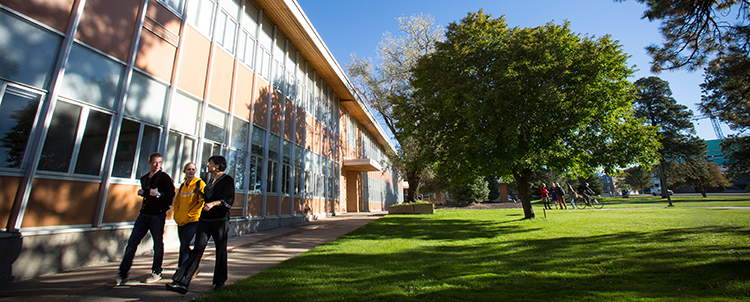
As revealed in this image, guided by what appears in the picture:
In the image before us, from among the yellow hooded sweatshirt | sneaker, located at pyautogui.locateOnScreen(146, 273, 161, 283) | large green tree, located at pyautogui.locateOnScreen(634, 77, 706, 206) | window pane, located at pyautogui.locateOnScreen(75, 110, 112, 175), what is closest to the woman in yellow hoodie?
the yellow hooded sweatshirt

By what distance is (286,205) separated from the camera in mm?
15734

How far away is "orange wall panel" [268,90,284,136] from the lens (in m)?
14.6

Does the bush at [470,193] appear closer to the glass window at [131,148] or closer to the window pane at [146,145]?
the window pane at [146,145]

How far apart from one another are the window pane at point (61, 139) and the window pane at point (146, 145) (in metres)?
1.53

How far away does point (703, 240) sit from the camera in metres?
6.69

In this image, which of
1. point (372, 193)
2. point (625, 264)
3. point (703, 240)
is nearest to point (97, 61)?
point (625, 264)

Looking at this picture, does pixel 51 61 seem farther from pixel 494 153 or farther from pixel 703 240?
pixel 703 240

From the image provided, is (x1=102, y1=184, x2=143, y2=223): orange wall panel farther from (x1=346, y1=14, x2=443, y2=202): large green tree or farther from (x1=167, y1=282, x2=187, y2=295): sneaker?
(x1=346, y1=14, x2=443, y2=202): large green tree

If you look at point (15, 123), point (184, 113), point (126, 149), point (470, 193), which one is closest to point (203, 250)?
point (15, 123)

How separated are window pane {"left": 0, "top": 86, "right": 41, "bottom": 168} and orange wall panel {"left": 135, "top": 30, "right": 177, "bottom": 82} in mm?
2424

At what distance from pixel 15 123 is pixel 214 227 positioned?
455 cm

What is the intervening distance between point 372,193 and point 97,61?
31.5m

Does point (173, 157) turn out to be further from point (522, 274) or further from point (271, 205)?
point (522, 274)

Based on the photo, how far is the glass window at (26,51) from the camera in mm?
5305
